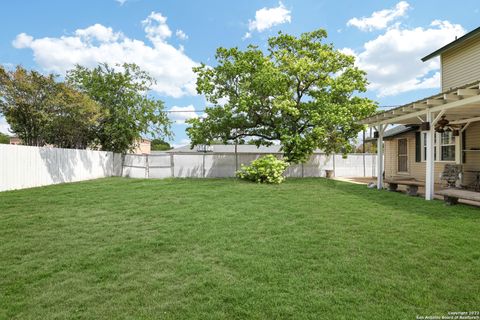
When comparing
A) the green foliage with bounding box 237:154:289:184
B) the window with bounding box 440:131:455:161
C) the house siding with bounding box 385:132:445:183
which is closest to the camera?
the window with bounding box 440:131:455:161

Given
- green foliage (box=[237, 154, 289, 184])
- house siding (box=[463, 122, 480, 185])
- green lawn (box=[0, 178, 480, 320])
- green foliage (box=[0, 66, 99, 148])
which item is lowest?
green lawn (box=[0, 178, 480, 320])

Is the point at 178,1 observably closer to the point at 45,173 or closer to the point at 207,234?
the point at 45,173

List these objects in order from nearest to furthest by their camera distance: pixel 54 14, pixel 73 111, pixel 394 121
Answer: pixel 394 121
pixel 54 14
pixel 73 111

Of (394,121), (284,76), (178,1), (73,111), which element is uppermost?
(178,1)

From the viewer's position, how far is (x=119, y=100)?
57.9ft

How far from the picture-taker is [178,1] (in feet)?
39.9

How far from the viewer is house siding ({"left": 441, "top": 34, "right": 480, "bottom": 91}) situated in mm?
9555

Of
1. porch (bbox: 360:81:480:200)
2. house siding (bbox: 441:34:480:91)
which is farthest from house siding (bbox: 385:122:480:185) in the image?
house siding (bbox: 441:34:480:91)

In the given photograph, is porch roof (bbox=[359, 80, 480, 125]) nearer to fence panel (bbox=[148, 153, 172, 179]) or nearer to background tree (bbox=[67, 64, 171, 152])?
fence panel (bbox=[148, 153, 172, 179])

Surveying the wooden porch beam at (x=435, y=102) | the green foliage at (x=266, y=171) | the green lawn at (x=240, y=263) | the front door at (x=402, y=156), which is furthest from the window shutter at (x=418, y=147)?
the green lawn at (x=240, y=263)

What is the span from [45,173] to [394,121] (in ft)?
42.7

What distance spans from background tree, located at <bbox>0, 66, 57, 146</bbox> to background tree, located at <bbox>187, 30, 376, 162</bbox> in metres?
6.24

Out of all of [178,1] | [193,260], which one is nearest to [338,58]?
[178,1]

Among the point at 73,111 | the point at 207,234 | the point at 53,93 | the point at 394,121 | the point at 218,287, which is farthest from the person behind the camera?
the point at 73,111
